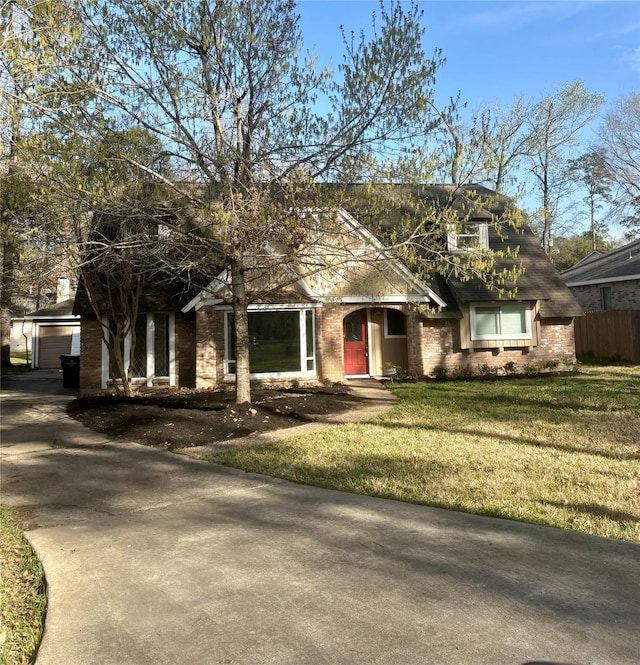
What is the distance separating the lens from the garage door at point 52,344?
3116cm

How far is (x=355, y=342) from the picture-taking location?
18.4m

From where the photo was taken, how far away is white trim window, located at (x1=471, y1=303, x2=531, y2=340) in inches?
713

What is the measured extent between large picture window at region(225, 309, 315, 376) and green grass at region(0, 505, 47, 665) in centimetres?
1134

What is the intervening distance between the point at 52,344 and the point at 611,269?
29.6 meters

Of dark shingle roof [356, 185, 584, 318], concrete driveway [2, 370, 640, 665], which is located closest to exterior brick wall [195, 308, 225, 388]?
dark shingle roof [356, 185, 584, 318]

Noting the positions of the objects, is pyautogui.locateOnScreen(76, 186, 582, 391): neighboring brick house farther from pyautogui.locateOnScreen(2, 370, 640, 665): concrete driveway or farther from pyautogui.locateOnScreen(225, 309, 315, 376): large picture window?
pyautogui.locateOnScreen(2, 370, 640, 665): concrete driveway

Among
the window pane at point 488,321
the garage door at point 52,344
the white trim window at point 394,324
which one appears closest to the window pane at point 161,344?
the white trim window at point 394,324

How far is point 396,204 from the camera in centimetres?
921

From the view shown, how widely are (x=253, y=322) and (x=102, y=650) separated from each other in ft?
43.8

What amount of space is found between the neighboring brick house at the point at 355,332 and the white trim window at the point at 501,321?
0.10ft

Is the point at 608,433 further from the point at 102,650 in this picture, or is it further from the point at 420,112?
the point at 102,650

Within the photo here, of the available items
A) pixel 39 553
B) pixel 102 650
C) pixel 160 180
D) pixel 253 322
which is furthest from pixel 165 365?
pixel 102 650

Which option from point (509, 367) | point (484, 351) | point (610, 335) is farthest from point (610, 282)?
point (484, 351)

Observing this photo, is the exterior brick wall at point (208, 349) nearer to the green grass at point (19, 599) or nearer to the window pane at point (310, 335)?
the window pane at point (310, 335)
